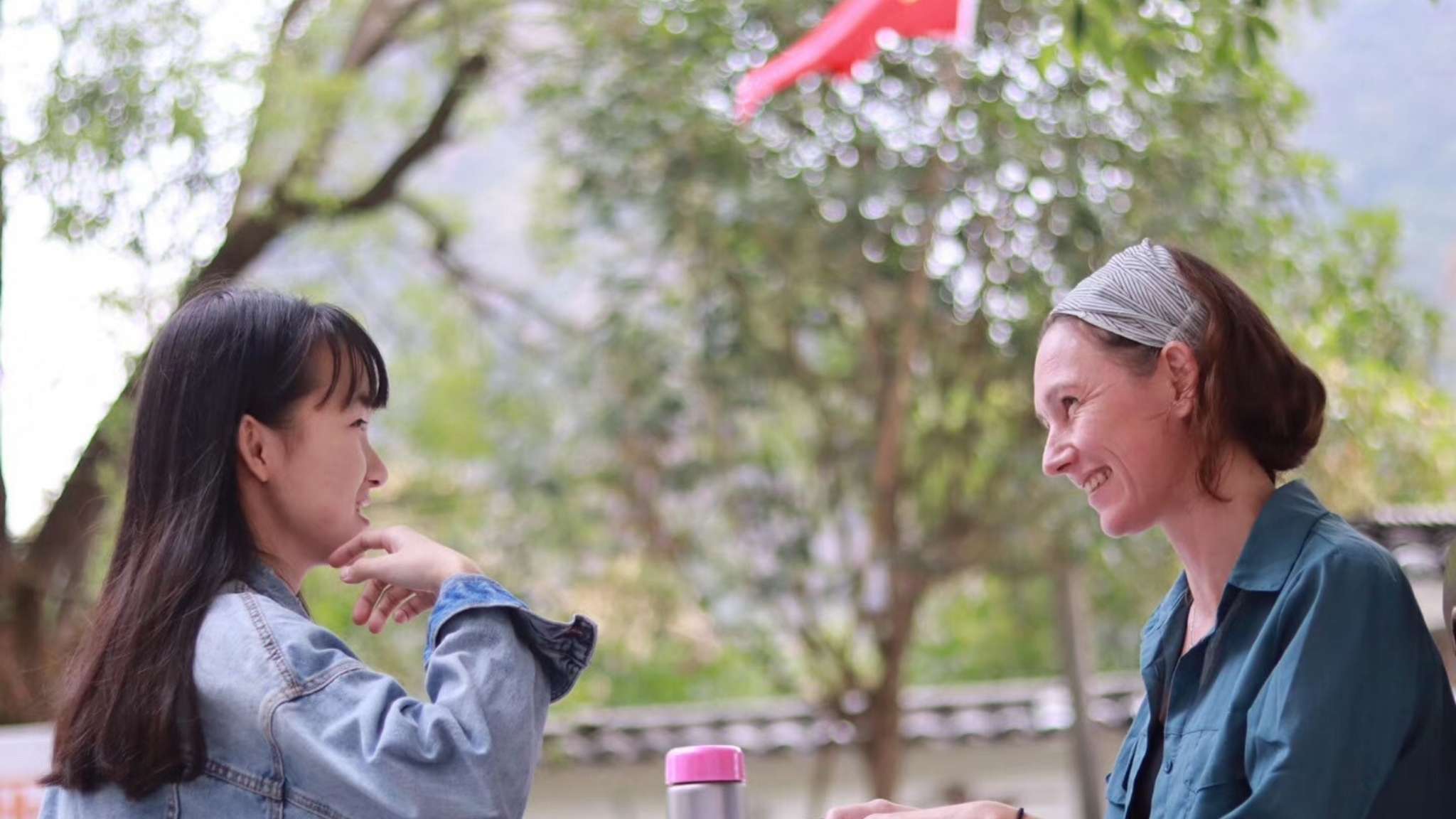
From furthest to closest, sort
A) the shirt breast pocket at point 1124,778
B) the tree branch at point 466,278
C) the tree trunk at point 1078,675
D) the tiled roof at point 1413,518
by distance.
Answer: the tree branch at point 466,278, the tree trunk at point 1078,675, the tiled roof at point 1413,518, the shirt breast pocket at point 1124,778

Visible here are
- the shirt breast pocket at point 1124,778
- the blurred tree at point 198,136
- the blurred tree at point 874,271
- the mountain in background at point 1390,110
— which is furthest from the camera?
the mountain in background at point 1390,110

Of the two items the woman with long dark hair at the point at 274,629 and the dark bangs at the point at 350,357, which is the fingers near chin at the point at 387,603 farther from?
the dark bangs at the point at 350,357

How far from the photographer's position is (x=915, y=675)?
45.4 ft

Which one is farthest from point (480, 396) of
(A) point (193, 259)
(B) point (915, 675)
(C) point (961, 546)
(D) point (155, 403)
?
(B) point (915, 675)

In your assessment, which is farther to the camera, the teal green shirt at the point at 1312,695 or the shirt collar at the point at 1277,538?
the shirt collar at the point at 1277,538

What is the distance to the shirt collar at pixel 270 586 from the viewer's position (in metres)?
1.18

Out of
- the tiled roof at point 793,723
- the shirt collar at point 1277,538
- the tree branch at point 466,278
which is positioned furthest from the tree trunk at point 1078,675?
the shirt collar at point 1277,538

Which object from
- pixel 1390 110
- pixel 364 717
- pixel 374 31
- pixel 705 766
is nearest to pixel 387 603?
pixel 364 717

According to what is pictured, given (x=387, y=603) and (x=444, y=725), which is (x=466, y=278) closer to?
(x=387, y=603)

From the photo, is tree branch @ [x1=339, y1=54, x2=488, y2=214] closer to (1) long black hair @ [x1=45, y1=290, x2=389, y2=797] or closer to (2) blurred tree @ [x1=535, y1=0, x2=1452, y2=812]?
(2) blurred tree @ [x1=535, y1=0, x2=1452, y2=812]

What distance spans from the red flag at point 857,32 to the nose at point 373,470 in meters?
2.72

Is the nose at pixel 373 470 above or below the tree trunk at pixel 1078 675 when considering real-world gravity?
above

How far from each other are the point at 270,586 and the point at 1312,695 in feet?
2.44

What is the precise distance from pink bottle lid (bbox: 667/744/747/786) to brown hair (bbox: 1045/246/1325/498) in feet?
1.60
